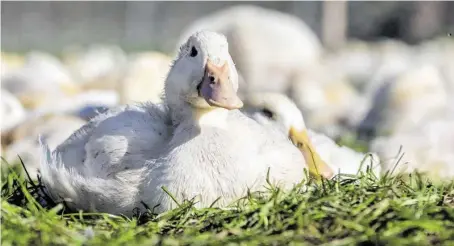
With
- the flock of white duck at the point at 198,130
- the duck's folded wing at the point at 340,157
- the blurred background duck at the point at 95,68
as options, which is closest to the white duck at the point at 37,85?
the flock of white duck at the point at 198,130

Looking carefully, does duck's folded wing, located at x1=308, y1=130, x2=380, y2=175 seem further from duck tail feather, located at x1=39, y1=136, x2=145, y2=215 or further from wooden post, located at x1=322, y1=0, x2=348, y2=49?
wooden post, located at x1=322, y1=0, x2=348, y2=49

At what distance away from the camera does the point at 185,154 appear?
15.2 feet

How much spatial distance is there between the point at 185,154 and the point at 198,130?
0.67ft

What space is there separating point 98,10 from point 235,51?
10.4 metres

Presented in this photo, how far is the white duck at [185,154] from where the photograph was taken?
4.54 m

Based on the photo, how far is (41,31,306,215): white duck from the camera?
4.54m

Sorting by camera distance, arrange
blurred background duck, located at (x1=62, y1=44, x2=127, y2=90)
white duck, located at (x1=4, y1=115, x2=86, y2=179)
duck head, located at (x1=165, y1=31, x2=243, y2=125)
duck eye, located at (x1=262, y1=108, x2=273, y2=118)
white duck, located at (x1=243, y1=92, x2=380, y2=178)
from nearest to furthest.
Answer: duck head, located at (x1=165, y1=31, x2=243, y2=125) < white duck, located at (x1=243, y1=92, x2=380, y2=178) < duck eye, located at (x1=262, y1=108, x2=273, y2=118) < white duck, located at (x1=4, y1=115, x2=86, y2=179) < blurred background duck, located at (x1=62, y1=44, x2=127, y2=90)

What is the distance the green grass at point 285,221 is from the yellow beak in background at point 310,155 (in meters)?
0.58

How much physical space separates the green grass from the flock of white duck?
0.18 meters

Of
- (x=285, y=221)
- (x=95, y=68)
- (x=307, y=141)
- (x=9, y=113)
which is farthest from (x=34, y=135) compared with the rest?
(x=95, y=68)

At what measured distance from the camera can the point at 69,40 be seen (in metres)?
23.1

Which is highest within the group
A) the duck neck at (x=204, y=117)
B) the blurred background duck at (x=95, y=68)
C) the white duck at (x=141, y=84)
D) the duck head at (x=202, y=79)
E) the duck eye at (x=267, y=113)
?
the duck head at (x=202, y=79)

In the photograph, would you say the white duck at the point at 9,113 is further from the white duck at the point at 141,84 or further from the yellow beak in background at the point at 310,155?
the yellow beak in background at the point at 310,155

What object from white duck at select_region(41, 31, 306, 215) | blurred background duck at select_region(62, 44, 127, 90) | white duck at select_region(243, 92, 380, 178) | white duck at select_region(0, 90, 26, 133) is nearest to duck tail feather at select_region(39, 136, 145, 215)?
white duck at select_region(41, 31, 306, 215)
